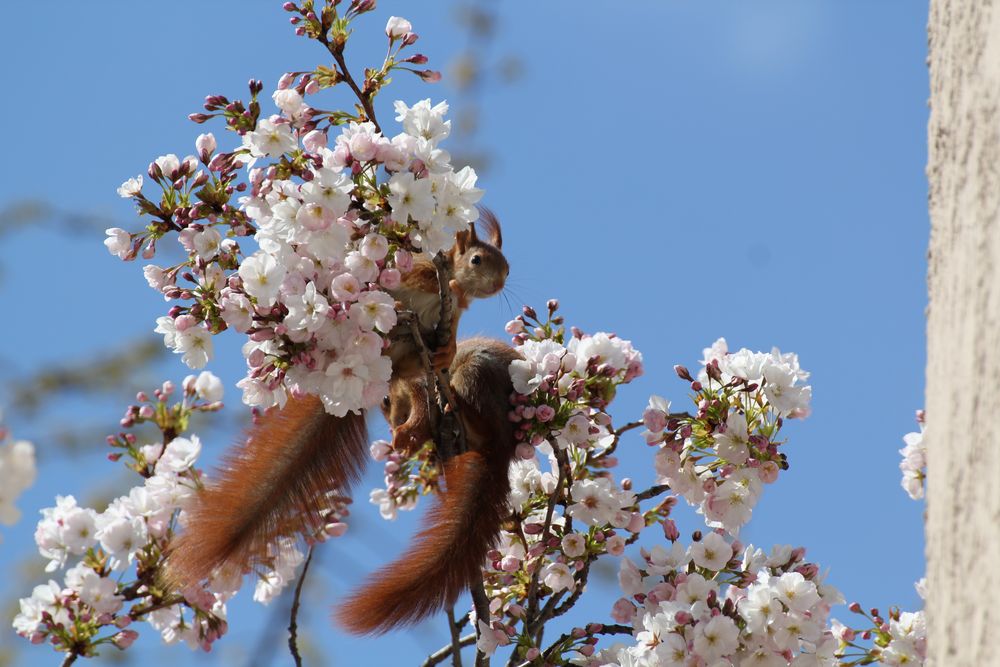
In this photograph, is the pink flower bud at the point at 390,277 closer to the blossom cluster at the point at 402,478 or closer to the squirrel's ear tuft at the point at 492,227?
the blossom cluster at the point at 402,478

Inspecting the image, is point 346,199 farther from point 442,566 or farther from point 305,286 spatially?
point 442,566

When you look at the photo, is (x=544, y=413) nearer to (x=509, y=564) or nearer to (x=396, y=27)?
(x=509, y=564)

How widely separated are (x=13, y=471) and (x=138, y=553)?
1621 millimetres

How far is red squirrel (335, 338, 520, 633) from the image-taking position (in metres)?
3.07

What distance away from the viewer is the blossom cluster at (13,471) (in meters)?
1.57

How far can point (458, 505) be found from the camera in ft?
10.9

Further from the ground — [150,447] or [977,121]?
[150,447]

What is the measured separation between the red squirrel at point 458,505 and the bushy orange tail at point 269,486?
10.0 inches

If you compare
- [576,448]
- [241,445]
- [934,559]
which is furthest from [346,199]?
[934,559]

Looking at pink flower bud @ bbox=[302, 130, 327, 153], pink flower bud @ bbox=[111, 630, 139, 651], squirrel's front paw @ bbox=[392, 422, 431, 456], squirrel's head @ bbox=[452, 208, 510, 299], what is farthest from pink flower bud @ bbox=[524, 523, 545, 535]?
pink flower bud @ bbox=[302, 130, 327, 153]

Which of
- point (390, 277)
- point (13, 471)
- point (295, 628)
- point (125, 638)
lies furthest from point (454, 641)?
point (13, 471)

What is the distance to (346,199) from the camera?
2.56 m

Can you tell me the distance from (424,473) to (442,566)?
1.95 feet

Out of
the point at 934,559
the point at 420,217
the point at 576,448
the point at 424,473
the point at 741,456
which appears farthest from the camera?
the point at 424,473
